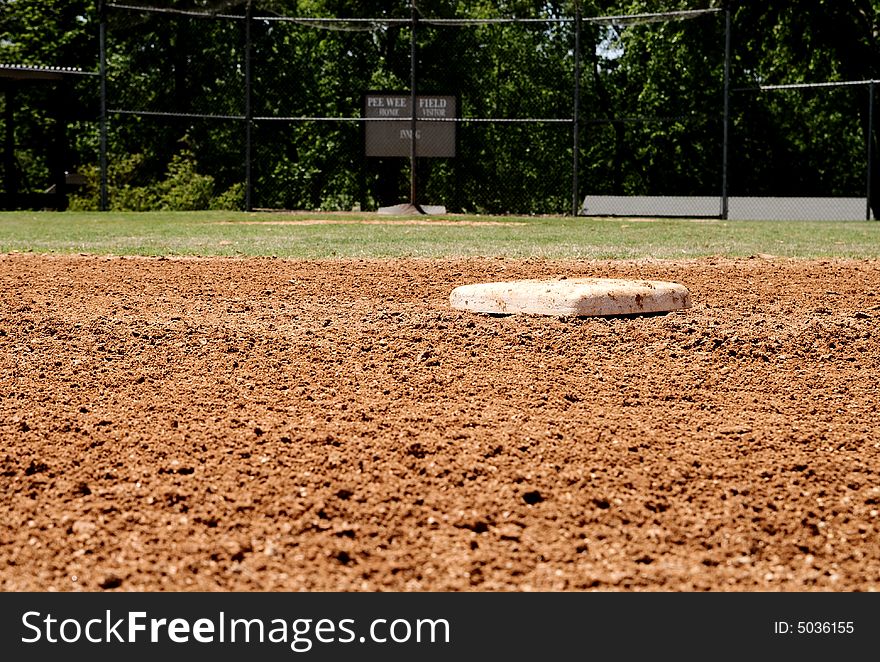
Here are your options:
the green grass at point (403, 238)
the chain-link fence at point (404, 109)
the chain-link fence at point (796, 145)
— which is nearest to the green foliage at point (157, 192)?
the chain-link fence at point (404, 109)

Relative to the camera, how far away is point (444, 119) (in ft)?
63.4

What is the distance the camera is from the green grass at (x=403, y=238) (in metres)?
9.77

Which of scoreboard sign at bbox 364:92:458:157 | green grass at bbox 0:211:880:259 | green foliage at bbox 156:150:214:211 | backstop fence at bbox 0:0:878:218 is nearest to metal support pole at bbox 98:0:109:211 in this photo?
backstop fence at bbox 0:0:878:218

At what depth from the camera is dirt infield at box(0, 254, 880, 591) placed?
2.54 metres

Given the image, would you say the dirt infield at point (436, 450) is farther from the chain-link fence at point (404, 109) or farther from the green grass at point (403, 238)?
the chain-link fence at point (404, 109)

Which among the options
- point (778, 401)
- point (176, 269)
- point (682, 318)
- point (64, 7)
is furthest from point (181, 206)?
point (778, 401)

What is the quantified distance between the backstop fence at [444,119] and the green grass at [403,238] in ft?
9.17

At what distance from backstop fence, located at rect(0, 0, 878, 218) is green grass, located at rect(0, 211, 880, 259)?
279 cm

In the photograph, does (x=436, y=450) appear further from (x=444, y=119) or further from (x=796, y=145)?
(x=796, y=145)

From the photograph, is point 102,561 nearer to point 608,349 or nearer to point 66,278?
point 608,349

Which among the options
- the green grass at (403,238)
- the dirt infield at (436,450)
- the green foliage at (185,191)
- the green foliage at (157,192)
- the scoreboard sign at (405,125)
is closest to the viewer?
the dirt infield at (436,450)

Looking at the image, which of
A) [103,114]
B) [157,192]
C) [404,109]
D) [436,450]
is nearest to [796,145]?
[404,109]

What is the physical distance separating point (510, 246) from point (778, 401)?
704 centimetres

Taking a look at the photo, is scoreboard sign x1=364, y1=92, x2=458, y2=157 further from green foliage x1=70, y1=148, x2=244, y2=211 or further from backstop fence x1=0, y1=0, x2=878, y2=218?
green foliage x1=70, y1=148, x2=244, y2=211
